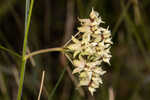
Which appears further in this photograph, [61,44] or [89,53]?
[61,44]

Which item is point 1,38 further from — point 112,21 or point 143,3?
point 143,3

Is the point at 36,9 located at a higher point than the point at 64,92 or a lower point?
higher

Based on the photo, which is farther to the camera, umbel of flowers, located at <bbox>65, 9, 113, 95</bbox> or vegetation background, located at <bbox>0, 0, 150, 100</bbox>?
vegetation background, located at <bbox>0, 0, 150, 100</bbox>

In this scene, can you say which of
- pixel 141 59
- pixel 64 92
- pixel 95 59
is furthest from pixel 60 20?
pixel 95 59

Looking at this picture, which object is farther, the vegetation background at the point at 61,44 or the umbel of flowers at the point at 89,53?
the vegetation background at the point at 61,44

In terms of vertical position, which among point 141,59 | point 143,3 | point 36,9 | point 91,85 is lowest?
point 91,85

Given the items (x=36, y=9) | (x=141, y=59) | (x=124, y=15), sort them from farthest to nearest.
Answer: (x=141, y=59) < (x=36, y=9) < (x=124, y=15)

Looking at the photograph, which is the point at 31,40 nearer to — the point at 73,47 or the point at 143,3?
the point at 143,3

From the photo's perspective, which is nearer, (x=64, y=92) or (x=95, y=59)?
(x=95, y=59)

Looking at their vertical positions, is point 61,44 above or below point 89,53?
above

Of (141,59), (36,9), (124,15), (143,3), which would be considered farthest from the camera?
(141,59)
